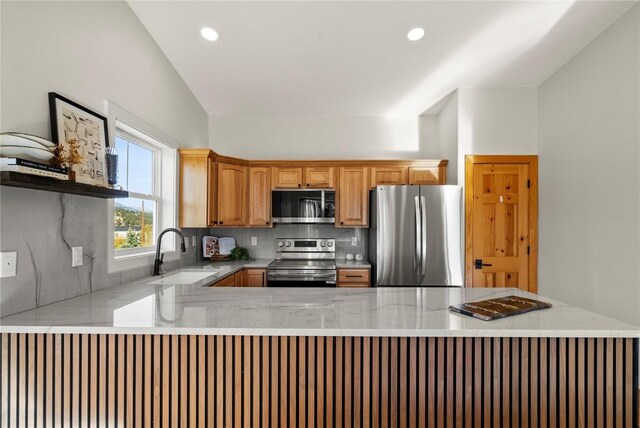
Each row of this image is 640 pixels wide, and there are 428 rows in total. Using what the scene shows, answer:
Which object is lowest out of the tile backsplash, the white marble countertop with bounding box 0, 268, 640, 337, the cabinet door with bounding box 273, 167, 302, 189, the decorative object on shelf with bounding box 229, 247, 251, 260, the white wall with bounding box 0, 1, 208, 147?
the decorative object on shelf with bounding box 229, 247, 251, 260

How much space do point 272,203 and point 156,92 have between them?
1.62 metres

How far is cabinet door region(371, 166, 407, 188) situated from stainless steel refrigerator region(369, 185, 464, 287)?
427 millimetres

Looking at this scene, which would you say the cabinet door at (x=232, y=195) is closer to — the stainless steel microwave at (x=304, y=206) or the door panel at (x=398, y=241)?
the stainless steel microwave at (x=304, y=206)

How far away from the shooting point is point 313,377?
4.28ft

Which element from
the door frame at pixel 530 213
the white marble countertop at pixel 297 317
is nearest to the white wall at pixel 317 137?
the door frame at pixel 530 213

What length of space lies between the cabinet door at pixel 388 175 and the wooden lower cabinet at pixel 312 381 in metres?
2.56

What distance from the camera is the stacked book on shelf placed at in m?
1.22

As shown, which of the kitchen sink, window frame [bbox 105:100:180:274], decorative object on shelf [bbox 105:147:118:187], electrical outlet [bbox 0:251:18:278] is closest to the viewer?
electrical outlet [bbox 0:251:18:278]

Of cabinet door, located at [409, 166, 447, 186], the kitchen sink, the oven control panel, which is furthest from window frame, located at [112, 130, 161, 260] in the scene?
cabinet door, located at [409, 166, 447, 186]

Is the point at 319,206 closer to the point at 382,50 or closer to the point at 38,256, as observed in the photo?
the point at 382,50

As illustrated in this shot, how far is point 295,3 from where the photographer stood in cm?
239

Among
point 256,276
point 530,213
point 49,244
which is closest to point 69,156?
point 49,244

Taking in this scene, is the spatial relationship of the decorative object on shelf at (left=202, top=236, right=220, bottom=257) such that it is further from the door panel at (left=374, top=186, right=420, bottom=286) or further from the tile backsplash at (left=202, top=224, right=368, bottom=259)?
the door panel at (left=374, top=186, right=420, bottom=286)

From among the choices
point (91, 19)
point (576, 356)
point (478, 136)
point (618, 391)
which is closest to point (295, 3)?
point (91, 19)
